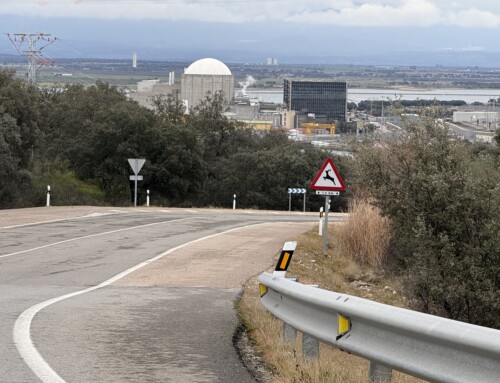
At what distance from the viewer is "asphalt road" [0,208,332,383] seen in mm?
7141

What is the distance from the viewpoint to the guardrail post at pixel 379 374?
5.96 metres

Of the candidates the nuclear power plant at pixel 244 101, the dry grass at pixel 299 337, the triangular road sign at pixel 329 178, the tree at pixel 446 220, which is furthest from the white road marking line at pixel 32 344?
the nuclear power plant at pixel 244 101

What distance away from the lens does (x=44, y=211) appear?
1265 inches

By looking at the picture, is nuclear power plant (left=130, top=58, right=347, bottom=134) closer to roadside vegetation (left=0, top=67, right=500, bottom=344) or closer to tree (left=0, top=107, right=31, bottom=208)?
roadside vegetation (left=0, top=67, right=500, bottom=344)

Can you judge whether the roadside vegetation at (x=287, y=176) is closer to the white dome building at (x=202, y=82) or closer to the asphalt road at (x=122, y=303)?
the asphalt road at (x=122, y=303)

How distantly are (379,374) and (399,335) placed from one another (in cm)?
58

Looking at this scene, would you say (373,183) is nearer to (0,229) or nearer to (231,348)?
(231,348)

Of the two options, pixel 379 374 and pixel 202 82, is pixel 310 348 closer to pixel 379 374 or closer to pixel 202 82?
pixel 379 374

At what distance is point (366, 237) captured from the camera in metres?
20.7

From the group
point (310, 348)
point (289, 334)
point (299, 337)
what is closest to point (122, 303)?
point (299, 337)

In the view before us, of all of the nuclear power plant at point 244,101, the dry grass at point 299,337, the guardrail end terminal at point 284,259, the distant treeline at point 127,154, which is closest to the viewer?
the dry grass at point 299,337

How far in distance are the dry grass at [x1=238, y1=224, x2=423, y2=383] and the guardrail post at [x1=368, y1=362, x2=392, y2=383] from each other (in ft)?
0.89

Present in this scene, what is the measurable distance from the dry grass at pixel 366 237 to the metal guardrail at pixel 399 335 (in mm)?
12793

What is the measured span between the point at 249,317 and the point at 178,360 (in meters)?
2.28
